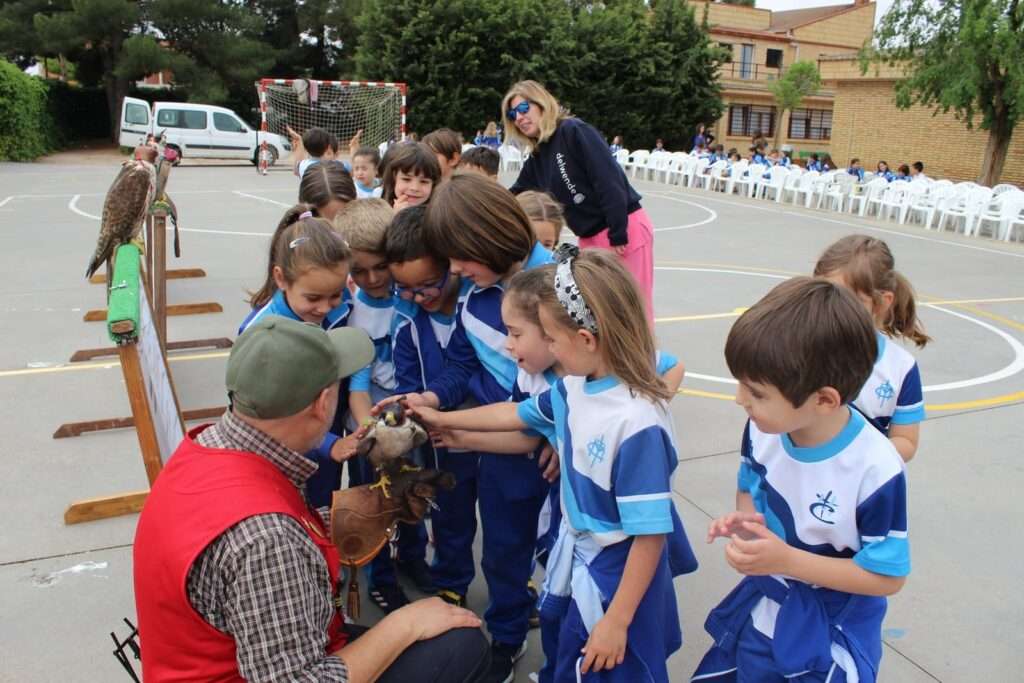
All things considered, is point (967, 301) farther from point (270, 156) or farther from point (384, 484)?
point (270, 156)

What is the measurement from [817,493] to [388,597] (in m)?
1.99

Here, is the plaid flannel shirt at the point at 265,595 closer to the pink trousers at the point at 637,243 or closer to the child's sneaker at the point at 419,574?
the child's sneaker at the point at 419,574

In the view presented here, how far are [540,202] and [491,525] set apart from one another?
5.25 ft

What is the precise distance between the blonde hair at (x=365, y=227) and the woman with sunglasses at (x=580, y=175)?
2.17 m

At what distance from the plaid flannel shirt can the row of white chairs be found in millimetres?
10352

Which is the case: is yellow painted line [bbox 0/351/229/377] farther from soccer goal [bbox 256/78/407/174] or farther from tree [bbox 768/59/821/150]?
tree [bbox 768/59/821/150]

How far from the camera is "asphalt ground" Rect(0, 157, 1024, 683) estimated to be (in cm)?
307

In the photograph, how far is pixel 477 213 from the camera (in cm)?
258

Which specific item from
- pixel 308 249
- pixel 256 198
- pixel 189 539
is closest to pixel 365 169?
pixel 308 249

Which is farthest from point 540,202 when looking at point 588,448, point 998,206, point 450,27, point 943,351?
point 450,27

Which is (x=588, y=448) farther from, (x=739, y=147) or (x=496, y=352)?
(x=739, y=147)

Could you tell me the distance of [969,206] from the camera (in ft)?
48.3

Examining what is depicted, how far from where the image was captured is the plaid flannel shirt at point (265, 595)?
1.52 meters

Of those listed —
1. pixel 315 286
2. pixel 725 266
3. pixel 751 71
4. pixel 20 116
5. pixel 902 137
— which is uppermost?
pixel 751 71
